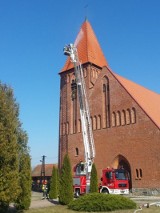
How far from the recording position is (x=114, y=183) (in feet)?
77.3

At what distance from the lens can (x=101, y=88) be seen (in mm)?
33094

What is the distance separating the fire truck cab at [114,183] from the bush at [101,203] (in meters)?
7.70

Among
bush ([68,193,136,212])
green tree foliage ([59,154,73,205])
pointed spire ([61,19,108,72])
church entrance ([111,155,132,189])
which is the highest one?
pointed spire ([61,19,108,72])

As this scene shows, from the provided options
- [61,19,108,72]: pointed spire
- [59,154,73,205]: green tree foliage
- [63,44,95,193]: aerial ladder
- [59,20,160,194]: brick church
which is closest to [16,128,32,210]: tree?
[59,154,73,205]: green tree foliage

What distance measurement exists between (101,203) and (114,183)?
28.0 ft

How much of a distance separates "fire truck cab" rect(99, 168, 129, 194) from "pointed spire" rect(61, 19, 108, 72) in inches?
607

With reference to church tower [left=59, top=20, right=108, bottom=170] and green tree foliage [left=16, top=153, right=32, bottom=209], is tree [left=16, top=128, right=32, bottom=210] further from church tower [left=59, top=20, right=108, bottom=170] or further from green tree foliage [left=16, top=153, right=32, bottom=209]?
church tower [left=59, top=20, right=108, bottom=170]

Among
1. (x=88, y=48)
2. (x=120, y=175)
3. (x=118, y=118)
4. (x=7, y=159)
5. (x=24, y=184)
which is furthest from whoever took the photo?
(x=88, y=48)

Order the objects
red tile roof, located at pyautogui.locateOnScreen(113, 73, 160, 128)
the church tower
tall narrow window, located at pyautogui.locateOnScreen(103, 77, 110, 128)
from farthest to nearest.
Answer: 1. the church tower
2. tall narrow window, located at pyautogui.locateOnScreen(103, 77, 110, 128)
3. red tile roof, located at pyautogui.locateOnScreen(113, 73, 160, 128)

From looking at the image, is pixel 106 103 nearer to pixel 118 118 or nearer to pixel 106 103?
pixel 106 103

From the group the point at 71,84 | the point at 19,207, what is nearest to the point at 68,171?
the point at 19,207

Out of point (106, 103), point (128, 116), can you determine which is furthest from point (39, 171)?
point (128, 116)

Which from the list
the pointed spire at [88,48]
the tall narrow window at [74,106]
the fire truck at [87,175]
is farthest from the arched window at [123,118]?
the pointed spire at [88,48]

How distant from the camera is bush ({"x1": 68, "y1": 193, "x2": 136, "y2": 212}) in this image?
15172 mm
